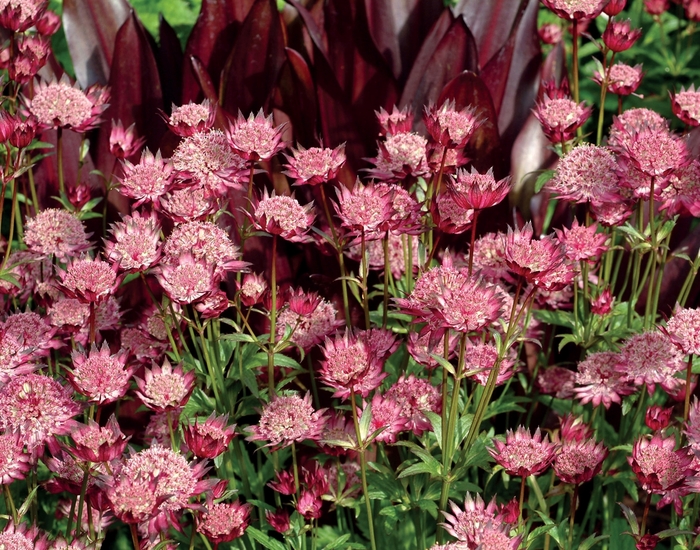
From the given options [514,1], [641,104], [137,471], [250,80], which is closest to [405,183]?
[250,80]

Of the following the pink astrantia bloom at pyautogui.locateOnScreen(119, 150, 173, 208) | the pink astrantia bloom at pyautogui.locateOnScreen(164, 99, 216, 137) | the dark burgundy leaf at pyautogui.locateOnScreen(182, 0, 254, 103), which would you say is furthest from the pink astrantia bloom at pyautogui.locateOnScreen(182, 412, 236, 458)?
the dark burgundy leaf at pyautogui.locateOnScreen(182, 0, 254, 103)

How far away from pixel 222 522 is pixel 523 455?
0.45 m

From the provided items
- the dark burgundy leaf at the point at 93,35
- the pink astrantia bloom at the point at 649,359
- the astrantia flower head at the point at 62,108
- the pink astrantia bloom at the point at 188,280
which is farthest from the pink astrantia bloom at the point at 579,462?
the dark burgundy leaf at the point at 93,35

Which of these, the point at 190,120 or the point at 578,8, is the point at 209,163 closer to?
the point at 190,120

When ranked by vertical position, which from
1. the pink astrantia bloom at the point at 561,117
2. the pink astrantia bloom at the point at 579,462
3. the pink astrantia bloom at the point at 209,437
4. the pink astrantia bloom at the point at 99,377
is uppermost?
the pink astrantia bloom at the point at 561,117

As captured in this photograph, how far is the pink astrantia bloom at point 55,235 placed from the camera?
1.67m

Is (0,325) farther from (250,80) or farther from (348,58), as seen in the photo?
(348,58)

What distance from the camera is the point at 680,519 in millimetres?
1565

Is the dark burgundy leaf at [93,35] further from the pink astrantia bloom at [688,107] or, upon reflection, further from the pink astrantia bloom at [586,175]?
the pink astrantia bloom at [688,107]

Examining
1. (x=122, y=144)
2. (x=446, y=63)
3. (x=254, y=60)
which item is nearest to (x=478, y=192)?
(x=122, y=144)

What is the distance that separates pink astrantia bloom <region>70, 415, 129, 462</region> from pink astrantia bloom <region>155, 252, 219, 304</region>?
21 cm

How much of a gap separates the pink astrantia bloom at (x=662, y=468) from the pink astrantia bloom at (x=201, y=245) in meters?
0.67

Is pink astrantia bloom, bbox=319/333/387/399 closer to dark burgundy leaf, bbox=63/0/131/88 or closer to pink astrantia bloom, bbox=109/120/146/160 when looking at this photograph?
pink astrantia bloom, bbox=109/120/146/160

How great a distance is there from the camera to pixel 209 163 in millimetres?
1497
